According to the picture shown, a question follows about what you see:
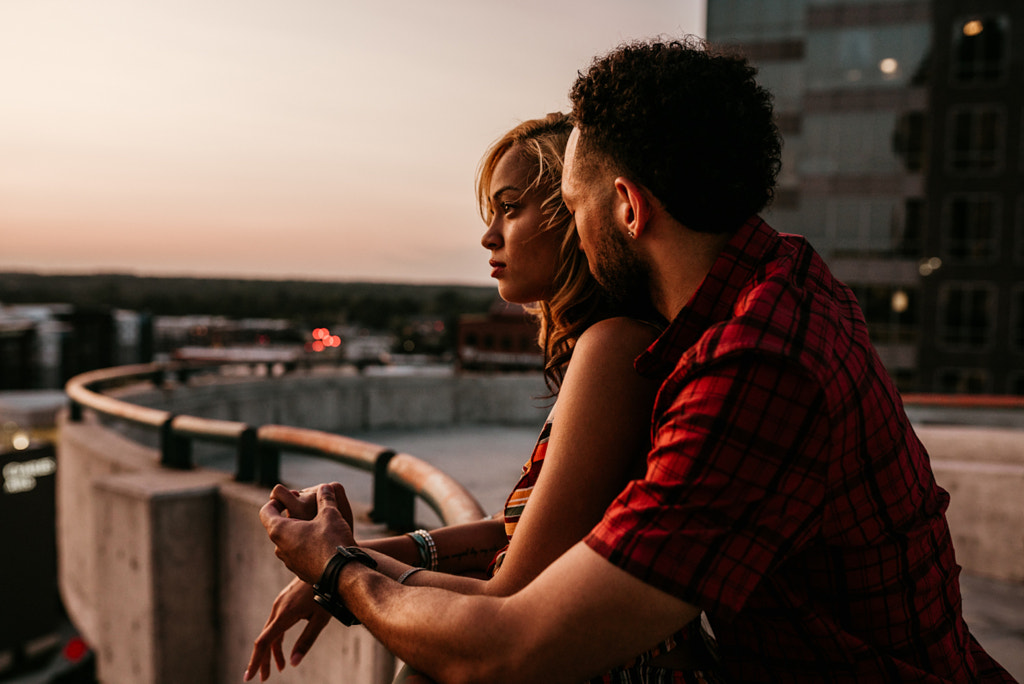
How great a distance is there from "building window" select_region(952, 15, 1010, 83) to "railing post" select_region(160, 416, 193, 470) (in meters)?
37.2

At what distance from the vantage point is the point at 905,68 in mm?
33406

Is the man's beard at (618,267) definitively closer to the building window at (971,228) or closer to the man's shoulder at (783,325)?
the man's shoulder at (783,325)

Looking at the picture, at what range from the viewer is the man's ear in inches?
54.2

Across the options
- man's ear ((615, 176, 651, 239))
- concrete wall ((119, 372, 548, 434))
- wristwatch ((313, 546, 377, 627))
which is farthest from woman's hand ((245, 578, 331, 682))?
concrete wall ((119, 372, 548, 434))

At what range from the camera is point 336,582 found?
1542 millimetres

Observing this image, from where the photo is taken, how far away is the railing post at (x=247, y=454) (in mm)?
4582

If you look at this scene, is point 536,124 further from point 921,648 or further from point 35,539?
point 35,539

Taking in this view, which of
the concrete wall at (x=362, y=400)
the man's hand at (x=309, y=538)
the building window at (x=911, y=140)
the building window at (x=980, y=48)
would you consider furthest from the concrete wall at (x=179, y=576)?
the building window at (x=980, y=48)

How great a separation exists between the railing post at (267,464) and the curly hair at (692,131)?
360 centimetres

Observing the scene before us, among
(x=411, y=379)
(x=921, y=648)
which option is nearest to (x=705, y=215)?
(x=921, y=648)

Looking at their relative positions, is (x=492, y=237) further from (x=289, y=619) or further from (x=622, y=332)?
(x=289, y=619)

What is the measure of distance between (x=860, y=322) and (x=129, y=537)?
4.74m

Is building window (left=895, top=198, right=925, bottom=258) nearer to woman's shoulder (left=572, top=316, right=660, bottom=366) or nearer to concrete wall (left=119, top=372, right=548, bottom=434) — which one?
concrete wall (left=119, top=372, right=548, bottom=434)

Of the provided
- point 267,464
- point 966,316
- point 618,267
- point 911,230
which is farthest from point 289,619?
point 911,230
